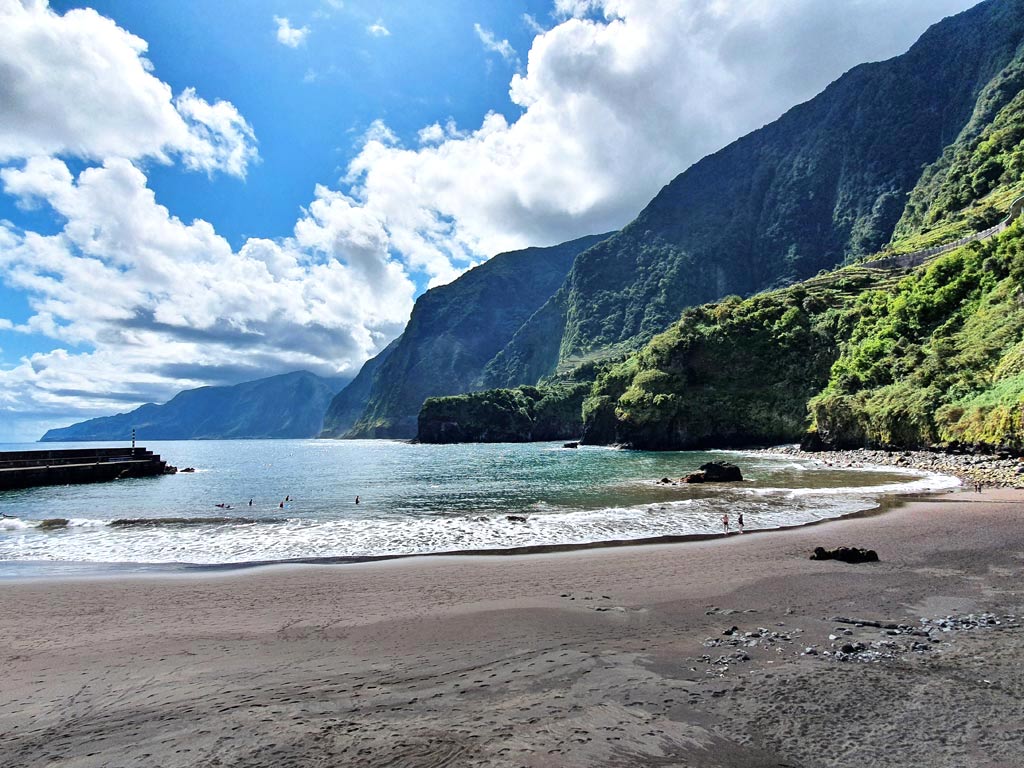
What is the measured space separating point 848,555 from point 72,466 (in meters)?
77.2

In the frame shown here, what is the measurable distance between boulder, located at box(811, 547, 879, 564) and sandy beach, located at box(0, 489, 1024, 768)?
15.0 inches

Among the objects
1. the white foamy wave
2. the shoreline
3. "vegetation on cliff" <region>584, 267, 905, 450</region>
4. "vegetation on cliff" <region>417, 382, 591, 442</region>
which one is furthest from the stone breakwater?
"vegetation on cliff" <region>417, 382, 591, 442</region>

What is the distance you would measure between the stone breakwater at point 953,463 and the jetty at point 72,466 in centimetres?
8531

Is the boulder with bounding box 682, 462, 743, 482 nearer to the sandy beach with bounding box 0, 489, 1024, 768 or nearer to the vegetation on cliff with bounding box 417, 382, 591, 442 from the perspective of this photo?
the sandy beach with bounding box 0, 489, 1024, 768

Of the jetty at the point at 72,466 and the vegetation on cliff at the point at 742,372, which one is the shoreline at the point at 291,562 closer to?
the jetty at the point at 72,466

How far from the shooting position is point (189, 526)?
26.2 m

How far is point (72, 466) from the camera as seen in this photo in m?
60.0

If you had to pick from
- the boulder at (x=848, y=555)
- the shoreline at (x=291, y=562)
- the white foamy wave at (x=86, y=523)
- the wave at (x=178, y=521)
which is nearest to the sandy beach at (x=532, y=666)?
the boulder at (x=848, y=555)

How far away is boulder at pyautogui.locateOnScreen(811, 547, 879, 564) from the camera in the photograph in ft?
50.3

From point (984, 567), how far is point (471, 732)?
15.5m

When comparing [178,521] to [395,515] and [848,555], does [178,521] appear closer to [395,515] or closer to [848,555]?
[395,515]

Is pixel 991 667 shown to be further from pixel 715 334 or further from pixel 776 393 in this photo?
pixel 715 334

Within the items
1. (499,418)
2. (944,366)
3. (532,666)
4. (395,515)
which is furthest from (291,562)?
(499,418)

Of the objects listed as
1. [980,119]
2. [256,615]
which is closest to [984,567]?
[256,615]
